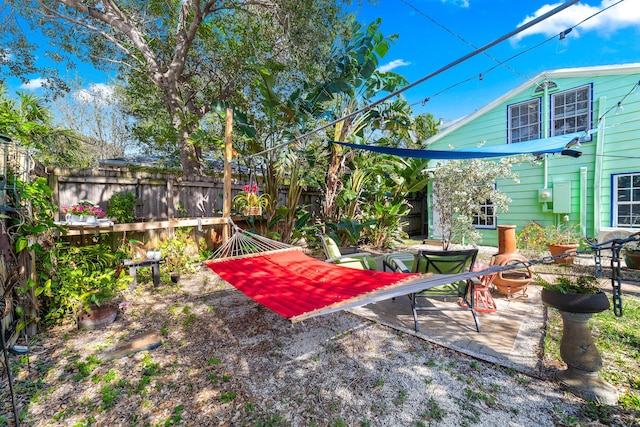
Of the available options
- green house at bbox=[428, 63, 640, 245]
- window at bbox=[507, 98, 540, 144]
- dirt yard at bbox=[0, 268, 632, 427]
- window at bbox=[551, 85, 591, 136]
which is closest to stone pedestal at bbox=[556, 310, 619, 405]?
→ dirt yard at bbox=[0, 268, 632, 427]

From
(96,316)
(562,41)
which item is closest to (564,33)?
(562,41)

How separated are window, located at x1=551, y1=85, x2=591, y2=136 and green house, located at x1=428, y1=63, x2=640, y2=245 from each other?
0.02m

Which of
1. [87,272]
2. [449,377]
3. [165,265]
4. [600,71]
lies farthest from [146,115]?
[600,71]

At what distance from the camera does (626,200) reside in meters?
5.59

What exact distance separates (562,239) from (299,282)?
5.73m

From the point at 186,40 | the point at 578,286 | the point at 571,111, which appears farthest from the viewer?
the point at 571,111

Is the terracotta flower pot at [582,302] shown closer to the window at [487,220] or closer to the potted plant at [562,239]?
the potted plant at [562,239]

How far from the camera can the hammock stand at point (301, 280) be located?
1.94 meters

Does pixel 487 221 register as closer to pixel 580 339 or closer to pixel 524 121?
pixel 524 121

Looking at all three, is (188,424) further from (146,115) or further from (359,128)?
(146,115)

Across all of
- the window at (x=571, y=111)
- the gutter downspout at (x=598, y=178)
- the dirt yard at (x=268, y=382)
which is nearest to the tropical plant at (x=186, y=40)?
the dirt yard at (x=268, y=382)

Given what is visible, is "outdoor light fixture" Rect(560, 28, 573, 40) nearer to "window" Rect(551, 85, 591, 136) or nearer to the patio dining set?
the patio dining set

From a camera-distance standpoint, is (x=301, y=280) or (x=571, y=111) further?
(x=571, y=111)

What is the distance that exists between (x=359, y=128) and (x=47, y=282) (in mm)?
5570
